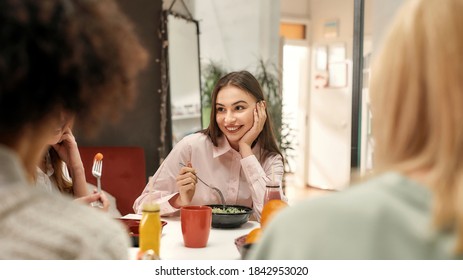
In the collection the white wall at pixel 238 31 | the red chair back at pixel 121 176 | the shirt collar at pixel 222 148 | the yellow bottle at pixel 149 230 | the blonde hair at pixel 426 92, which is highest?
the white wall at pixel 238 31

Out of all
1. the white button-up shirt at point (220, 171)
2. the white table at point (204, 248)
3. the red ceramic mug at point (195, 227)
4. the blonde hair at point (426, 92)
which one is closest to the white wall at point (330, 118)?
the white button-up shirt at point (220, 171)

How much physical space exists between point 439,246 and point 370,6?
3.25m

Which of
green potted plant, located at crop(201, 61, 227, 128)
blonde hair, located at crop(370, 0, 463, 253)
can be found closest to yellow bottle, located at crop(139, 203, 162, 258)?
blonde hair, located at crop(370, 0, 463, 253)

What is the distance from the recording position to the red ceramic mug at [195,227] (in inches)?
52.4

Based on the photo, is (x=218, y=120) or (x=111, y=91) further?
(x=218, y=120)

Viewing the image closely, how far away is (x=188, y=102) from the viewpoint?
3.19 meters

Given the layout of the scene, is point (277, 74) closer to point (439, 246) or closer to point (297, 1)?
point (297, 1)

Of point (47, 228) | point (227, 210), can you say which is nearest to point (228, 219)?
point (227, 210)

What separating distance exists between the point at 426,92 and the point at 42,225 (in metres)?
0.45

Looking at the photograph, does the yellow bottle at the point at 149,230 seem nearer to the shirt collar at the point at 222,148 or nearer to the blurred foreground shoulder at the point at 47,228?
the blurred foreground shoulder at the point at 47,228

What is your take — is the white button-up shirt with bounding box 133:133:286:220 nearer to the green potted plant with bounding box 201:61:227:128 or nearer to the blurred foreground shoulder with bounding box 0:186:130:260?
the green potted plant with bounding box 201:61:227:128

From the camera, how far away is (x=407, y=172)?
564 millimetres

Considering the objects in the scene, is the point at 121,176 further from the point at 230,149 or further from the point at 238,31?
the point at 238,31

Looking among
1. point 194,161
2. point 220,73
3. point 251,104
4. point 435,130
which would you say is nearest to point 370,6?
point 220,73
